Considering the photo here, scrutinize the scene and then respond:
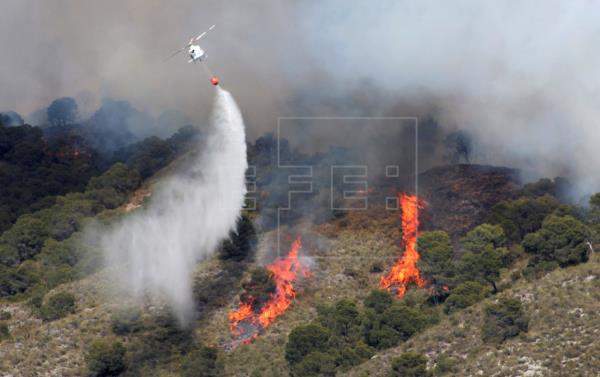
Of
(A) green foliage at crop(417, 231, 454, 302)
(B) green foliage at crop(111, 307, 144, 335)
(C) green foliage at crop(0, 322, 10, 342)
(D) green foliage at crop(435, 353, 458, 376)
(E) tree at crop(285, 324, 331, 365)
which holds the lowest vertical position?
(D) green foliage at crop(435, 353, 458, 376)

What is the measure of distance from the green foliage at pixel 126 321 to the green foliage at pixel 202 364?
12229mm

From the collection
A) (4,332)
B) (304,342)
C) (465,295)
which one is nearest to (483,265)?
(465,295)

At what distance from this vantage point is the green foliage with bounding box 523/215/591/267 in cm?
18688

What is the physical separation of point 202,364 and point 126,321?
1633 cm

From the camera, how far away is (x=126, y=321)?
194250mm

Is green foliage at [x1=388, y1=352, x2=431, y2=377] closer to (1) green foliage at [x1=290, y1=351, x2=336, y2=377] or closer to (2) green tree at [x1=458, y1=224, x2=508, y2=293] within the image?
(1) green foliage at [x1=290, y1=351, x2=336, y2=377]

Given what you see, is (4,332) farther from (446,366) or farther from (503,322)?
(503,322)

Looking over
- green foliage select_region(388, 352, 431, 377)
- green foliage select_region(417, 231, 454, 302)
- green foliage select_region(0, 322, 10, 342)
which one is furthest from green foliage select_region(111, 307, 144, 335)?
green foliage select_region(388, 352, 431, 377)

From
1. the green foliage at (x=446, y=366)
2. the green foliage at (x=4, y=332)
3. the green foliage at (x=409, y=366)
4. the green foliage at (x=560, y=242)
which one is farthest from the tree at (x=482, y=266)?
the green foliage at (x=4, y=332)

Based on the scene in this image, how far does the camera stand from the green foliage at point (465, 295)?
185375mm

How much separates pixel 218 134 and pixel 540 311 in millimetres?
44045

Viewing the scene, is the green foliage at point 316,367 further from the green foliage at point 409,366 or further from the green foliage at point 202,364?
the green foliage at point 409,366

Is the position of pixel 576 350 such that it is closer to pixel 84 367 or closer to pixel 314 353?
pixel 314 353

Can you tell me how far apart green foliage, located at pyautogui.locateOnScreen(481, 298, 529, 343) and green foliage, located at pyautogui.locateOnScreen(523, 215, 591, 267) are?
1588 centimetres
